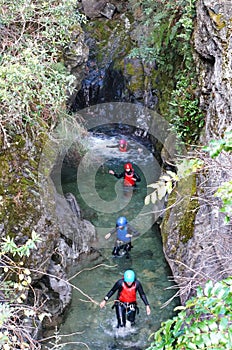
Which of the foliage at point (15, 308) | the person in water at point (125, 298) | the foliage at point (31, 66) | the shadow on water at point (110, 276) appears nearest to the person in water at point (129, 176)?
the shadow on water at point (110, 276)

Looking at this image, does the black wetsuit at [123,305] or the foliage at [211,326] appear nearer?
the foliage at [211,326]

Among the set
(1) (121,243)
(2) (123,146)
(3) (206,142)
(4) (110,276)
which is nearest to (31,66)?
(3) (206,142)

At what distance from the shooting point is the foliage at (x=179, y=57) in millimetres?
7695

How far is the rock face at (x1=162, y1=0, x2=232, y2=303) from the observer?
564cm

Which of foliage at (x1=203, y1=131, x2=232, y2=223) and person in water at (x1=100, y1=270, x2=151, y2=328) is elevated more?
foliage at (x1=203, y1=131, x2=232, y2=223)

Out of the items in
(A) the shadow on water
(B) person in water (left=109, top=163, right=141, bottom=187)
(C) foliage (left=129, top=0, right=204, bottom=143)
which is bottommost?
(A) the shadow on water

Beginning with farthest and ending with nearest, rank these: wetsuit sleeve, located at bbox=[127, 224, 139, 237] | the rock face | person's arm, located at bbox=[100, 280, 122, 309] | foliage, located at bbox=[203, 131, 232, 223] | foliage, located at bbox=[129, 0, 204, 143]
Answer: wetsuit sleeve, located at bbox=[127, 224, 139, 237] < foliage, located at bbox=[129, 0, 204, 143] < person's arm, located at bbox=[100, 280, 122, 309] < the rock face < foliage, located at bbox=[203, 131, 232, 223]

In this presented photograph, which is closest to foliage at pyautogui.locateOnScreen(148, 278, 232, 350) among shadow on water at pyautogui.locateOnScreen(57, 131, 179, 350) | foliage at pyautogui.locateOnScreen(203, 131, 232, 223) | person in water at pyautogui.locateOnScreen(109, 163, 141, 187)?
foliage at pyautogui.locateOnScreen(203, 131, 232, 223)

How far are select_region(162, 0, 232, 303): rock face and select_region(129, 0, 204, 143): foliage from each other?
45 cm

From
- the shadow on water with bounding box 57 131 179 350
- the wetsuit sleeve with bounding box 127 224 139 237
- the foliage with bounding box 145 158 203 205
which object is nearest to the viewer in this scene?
the foliage with bounding box 145 158 203 205

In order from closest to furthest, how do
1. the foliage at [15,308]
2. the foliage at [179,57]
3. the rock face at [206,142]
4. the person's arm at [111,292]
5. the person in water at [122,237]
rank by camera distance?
1. the foliage at [15,308]
2. the rock face at [206,142]
3. the person's arm at [111,292]
4. the foliage at [179,57]
5. the person in water at [122,237]

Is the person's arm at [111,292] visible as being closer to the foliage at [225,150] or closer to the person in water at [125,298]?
the person in water at [125,298]

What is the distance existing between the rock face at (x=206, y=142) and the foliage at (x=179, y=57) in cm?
45

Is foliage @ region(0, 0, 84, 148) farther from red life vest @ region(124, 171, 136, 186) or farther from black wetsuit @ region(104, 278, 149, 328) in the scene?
red life vest @ region(124, 171, 136, 186)
